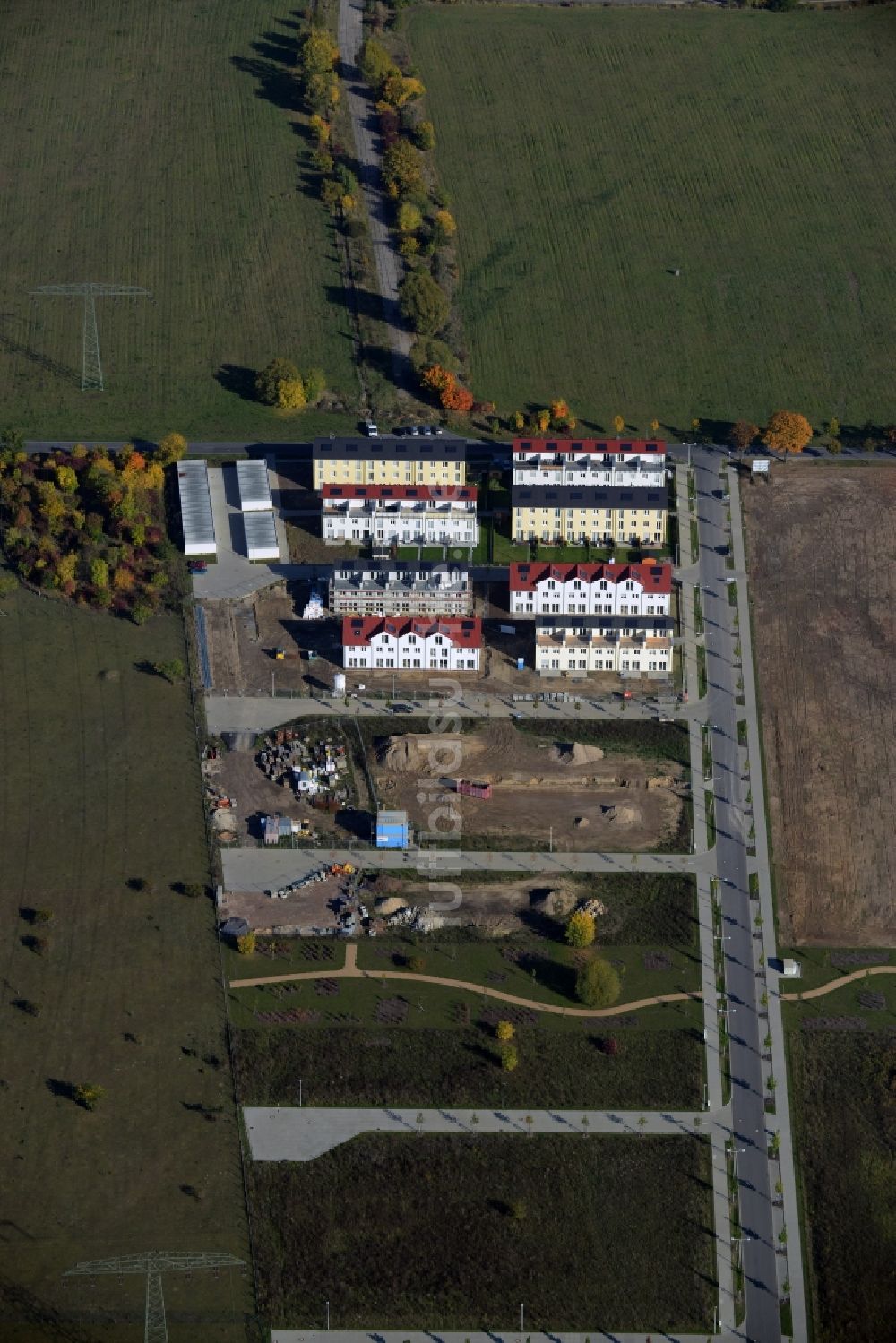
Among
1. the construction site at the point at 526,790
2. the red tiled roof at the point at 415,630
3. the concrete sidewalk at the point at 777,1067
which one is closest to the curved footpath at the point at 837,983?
the concrete sidewalk at the point at 777,1067

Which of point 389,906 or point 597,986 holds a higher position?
point 389,906

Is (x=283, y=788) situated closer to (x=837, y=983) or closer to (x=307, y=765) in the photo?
(x=307, y=765)

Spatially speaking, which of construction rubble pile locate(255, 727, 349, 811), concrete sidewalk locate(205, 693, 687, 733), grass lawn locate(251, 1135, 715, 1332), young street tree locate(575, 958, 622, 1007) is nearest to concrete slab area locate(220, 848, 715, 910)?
construction rubble pile locate(255, 727, 349, 811)

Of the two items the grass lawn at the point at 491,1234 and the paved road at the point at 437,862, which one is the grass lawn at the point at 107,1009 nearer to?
the paved road at the point at 437,862

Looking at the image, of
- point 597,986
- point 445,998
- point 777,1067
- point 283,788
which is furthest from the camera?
point 283,788

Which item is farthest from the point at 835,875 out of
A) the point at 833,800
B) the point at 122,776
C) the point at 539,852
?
the point at 122,776

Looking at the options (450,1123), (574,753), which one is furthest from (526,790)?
(450,1123)
